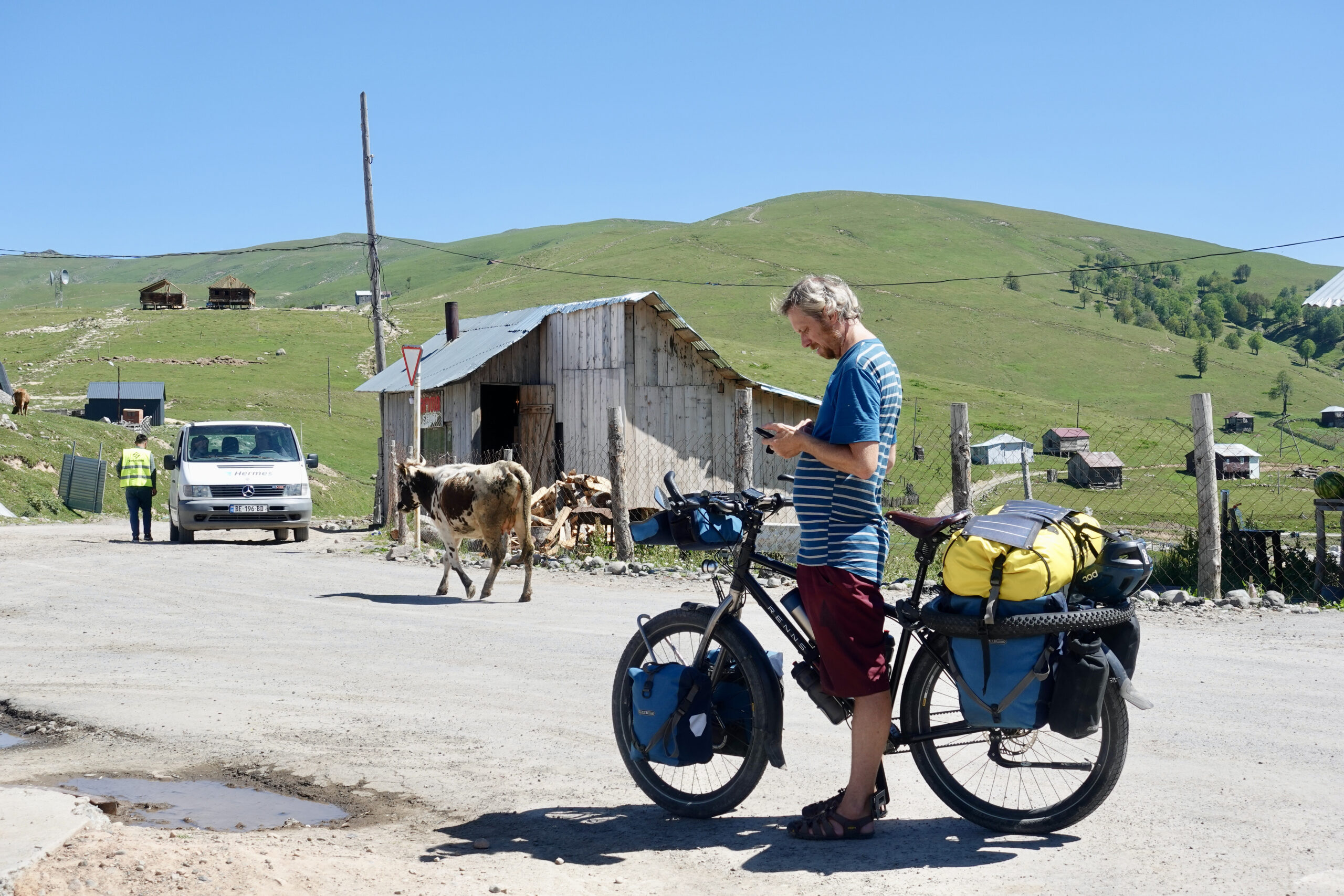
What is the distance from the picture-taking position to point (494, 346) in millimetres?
23281

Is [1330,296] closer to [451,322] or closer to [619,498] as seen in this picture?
[619,498]

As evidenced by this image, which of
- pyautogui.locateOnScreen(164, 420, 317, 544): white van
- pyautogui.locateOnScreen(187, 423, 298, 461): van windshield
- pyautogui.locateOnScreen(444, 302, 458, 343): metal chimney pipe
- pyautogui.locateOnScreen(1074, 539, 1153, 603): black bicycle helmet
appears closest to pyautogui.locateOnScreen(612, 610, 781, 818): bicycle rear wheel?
pyautogui.locateOnScreen(1074, 539, 1153, 603): black bicycle helmet

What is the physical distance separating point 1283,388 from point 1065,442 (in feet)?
169

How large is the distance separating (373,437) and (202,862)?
203 ft

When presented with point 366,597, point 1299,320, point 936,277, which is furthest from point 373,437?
point 1299,320

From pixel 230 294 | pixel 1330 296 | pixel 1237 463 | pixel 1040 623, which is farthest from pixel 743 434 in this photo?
pixel 230 294

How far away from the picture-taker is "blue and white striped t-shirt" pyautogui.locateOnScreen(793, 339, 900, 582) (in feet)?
13.8

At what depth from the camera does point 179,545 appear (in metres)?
19.1

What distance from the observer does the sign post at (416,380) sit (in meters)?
16.9

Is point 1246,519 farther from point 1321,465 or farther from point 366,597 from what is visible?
point 1321,465

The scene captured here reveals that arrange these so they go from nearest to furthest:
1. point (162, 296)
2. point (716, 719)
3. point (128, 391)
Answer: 1. point (716, 719)
2. point (128, 391)
3. point (162, 296)

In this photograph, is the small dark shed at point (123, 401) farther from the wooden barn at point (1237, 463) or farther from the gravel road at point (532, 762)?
the wooden barn at point (1237, 463)

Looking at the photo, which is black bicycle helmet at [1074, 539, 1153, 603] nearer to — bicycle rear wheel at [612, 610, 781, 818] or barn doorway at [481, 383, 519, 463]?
bicycle rear wheel at [612, 610, 781, 818]

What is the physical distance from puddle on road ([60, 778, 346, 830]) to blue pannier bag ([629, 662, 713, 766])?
4.43ft
